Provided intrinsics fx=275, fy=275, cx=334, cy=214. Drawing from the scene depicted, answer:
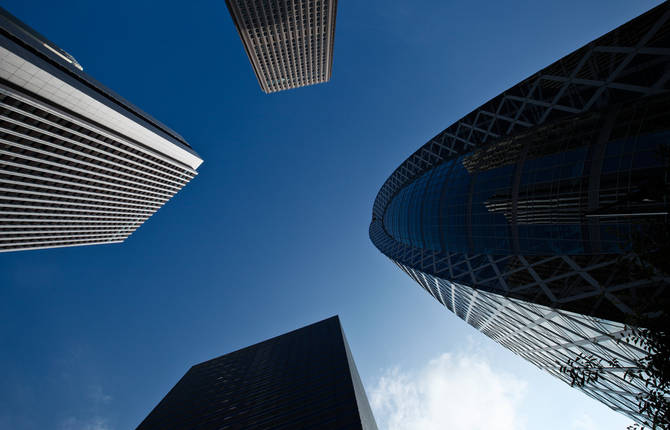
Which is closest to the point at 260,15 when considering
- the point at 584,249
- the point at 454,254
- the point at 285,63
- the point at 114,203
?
the point at 285,63

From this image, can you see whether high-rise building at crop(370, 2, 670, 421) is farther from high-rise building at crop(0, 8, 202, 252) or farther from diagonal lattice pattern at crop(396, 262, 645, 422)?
high-rise building at crop(0, 8, 202, 252)

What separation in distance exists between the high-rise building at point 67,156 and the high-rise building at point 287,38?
6103 cm

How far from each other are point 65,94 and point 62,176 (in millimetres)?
22277

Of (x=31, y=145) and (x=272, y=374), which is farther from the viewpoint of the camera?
(x=272, y=374)

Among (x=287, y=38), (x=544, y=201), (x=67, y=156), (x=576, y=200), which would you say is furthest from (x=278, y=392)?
(x=287, y=38)

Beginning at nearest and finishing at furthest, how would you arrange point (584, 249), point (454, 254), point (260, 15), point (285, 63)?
point (584, 249) < point (454, 254) < point (260, 15) < point (285, 63)

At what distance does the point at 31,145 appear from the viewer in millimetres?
53469

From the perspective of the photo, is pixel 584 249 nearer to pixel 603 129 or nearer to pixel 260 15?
pixel 603 129

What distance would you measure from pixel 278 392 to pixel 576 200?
83.7m

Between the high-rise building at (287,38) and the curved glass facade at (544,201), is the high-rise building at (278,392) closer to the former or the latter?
the curved glass facade at (544,201)

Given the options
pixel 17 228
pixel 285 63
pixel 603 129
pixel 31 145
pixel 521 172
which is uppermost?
pixel 285 63

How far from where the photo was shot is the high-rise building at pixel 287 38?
107 m

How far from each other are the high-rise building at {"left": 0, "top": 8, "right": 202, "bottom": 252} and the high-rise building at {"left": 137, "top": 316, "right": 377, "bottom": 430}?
6252cm

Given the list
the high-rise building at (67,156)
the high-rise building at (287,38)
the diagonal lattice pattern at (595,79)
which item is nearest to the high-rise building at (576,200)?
the diagonal lattice pattern at (595,79)
